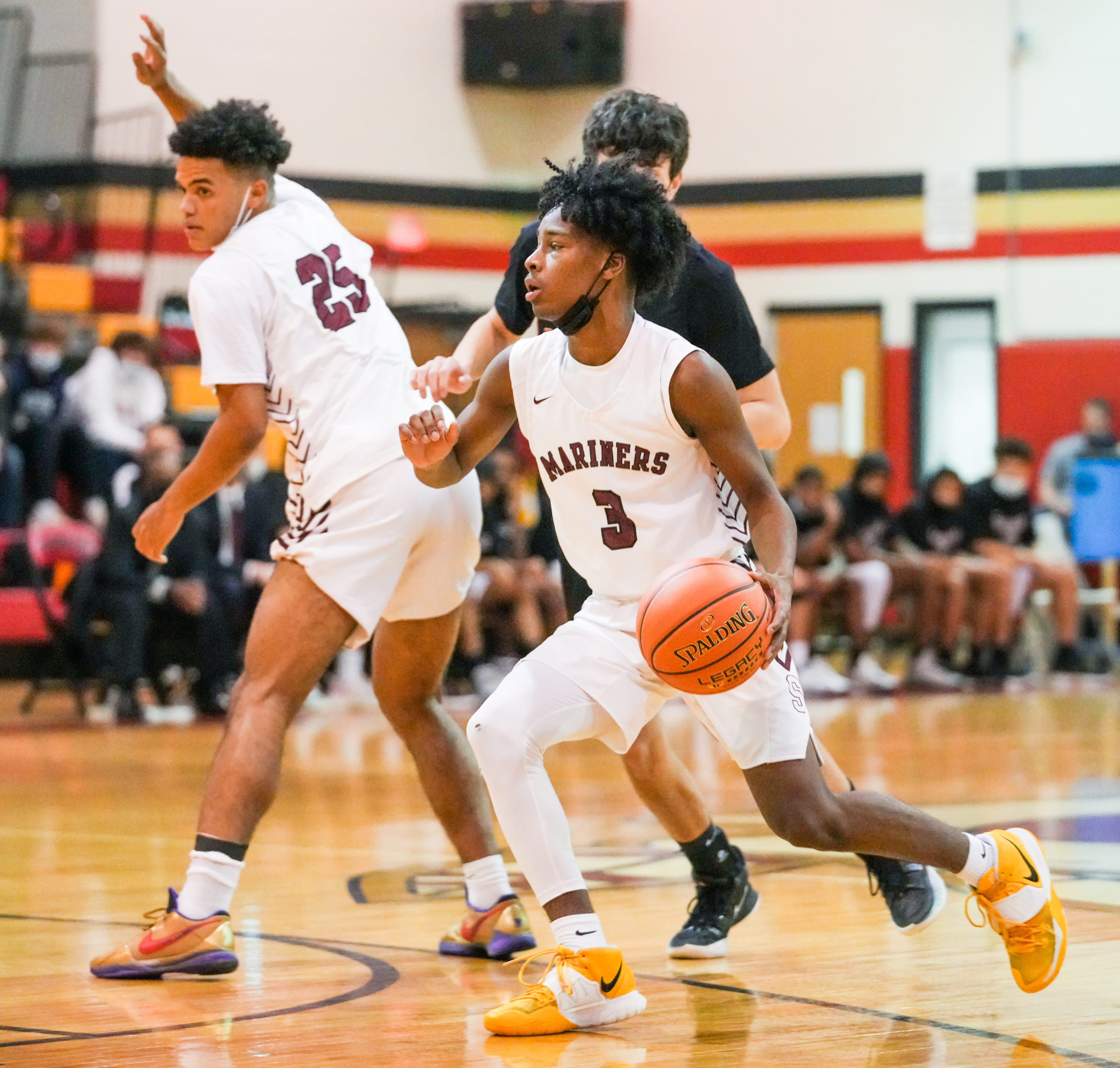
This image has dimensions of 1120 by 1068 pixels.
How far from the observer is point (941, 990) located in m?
3.38

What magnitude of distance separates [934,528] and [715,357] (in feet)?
30.0

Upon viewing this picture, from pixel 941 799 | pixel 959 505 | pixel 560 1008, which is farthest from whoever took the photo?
pixel 959 505

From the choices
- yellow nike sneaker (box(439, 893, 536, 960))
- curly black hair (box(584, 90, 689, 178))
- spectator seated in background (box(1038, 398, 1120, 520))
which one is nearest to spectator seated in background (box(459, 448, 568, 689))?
spectator seated in background (box(1038, 398, 1120, 520))

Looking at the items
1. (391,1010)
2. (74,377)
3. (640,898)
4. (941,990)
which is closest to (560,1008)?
(391,1010)

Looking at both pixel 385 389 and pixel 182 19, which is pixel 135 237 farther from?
pixel 385 389

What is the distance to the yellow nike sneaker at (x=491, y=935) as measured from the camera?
3.79 meters

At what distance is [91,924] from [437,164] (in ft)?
45.8

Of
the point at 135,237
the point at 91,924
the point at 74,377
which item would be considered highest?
the point at 135,237

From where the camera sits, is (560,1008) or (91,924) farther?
(91,924)

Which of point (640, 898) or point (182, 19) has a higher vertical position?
point (182, 19)

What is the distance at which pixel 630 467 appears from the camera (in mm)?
3283

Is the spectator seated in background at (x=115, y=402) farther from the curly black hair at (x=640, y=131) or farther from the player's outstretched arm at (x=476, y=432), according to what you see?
the player's outstretched arm at (x=476, y=432)

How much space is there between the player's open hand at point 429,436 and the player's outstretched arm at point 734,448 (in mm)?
436

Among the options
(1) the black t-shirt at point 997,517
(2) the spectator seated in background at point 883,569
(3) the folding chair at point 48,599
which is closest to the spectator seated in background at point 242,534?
(3) the folding chair at point 48,599
